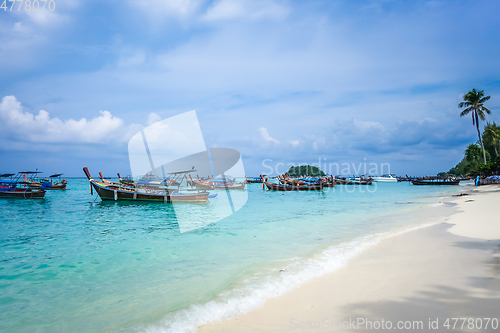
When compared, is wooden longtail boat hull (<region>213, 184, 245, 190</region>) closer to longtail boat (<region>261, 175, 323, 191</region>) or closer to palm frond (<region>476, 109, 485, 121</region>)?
longtail boat (<region>261, 175, 323, 191</region>)

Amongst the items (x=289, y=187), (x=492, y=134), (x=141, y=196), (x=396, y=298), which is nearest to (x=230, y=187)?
(x=289, y=187)

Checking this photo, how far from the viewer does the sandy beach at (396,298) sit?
355 centimetres

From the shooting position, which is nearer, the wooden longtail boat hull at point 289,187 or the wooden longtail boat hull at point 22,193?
the wooden longtail boat hull at point 22,193

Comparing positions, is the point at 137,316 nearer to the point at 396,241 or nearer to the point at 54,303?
the point at 54,303

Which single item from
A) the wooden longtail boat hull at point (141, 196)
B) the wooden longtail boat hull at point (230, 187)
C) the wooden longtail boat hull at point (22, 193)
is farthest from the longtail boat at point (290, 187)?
the wooden longtail boat hull at point (22, 193)

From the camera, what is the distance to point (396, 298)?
435cm

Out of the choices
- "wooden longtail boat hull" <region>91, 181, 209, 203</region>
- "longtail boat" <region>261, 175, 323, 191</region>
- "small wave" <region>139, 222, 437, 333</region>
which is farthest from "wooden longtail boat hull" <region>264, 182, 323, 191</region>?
"small wave" <region>139, 222, 437, 333</region>

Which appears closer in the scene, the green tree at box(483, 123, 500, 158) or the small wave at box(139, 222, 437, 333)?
the small wave at box(139, 222, 437, 333)

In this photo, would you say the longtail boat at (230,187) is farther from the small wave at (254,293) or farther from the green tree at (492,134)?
the green tree at (492,134)

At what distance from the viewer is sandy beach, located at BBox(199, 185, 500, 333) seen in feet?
11.6

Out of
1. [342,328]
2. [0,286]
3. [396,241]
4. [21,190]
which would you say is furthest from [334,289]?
[21,190]

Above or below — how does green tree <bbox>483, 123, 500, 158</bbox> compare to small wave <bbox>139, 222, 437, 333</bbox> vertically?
above

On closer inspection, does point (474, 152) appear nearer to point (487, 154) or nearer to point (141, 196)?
point (487, 154)

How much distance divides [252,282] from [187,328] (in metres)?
2.16
